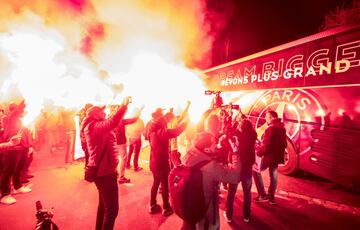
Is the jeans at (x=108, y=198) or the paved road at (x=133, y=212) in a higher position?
the jeans at (x=108, y=198)

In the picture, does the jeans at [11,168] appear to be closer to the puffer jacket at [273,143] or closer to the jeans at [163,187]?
the jeans at [163,187]

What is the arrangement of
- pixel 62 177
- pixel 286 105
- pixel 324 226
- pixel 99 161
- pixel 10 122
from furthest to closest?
pixel 286 105 → pixel 62 177 → pixel 10 122 → pixel 324 226 → pixel 99 161

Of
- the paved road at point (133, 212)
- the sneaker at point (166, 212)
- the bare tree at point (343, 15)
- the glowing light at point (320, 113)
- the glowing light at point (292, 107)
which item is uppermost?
the bare tree at point (343, 15)

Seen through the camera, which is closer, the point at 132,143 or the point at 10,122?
the point at 10,122

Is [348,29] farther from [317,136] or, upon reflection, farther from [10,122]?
[10,122]

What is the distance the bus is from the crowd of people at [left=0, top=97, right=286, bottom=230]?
1803 millimetres

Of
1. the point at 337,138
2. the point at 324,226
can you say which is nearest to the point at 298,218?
the point at 324,226

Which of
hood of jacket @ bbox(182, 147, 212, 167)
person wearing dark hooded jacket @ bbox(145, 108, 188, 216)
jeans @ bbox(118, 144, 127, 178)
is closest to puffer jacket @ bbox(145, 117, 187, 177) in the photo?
person wearing dark hooded jacket @ bbox(145, 108, 188, 216)

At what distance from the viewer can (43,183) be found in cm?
627

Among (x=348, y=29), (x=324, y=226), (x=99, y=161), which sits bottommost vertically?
(x=324, y=226)

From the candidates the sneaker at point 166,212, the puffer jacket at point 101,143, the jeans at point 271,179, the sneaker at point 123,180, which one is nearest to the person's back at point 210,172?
the puffer jacket at point 101,143

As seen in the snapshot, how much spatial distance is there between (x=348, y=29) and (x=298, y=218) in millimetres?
4364

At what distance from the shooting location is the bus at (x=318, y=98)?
5.52 m

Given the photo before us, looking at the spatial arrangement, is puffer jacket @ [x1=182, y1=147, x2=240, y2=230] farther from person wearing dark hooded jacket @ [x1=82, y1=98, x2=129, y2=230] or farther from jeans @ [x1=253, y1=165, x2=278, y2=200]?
jeans @ [x1=253, y1=165, x2=278, y2=200]
